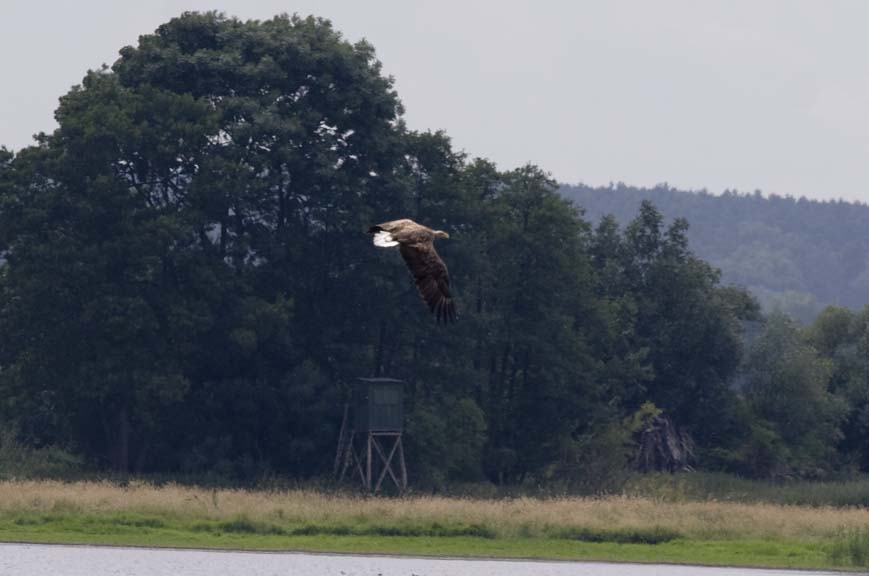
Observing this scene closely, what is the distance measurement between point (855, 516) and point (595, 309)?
73.3ft

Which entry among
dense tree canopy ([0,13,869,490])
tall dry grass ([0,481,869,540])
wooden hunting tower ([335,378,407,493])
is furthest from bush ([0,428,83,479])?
wooden hunting tower ([335,378,407,493])

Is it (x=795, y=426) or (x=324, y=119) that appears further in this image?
(x=795, y=426)

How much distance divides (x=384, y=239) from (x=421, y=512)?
1962 centimetres

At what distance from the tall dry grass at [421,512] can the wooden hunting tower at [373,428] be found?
40.8ft

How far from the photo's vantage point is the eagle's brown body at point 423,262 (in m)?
24.2

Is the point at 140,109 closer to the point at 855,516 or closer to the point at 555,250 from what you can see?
the point at 555,250

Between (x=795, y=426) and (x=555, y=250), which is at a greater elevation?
(x=555, y=250)

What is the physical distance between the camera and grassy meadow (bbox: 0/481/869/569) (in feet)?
128

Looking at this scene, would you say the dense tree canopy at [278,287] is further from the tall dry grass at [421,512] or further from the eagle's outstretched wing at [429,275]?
the eagle's outstretched wing at [429,275]

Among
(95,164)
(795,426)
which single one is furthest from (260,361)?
(795,426)

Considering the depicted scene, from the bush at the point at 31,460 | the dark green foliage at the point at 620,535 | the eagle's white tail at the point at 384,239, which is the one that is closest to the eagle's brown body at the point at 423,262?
the eagle's white tail at the point at 384,239

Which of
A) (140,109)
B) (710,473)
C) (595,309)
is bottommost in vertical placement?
(710,473)

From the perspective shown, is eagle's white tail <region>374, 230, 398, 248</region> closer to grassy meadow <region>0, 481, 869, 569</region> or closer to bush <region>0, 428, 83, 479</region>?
grassy meadow <region>0, 481, 869, 569</region>

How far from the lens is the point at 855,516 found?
46969 mm
